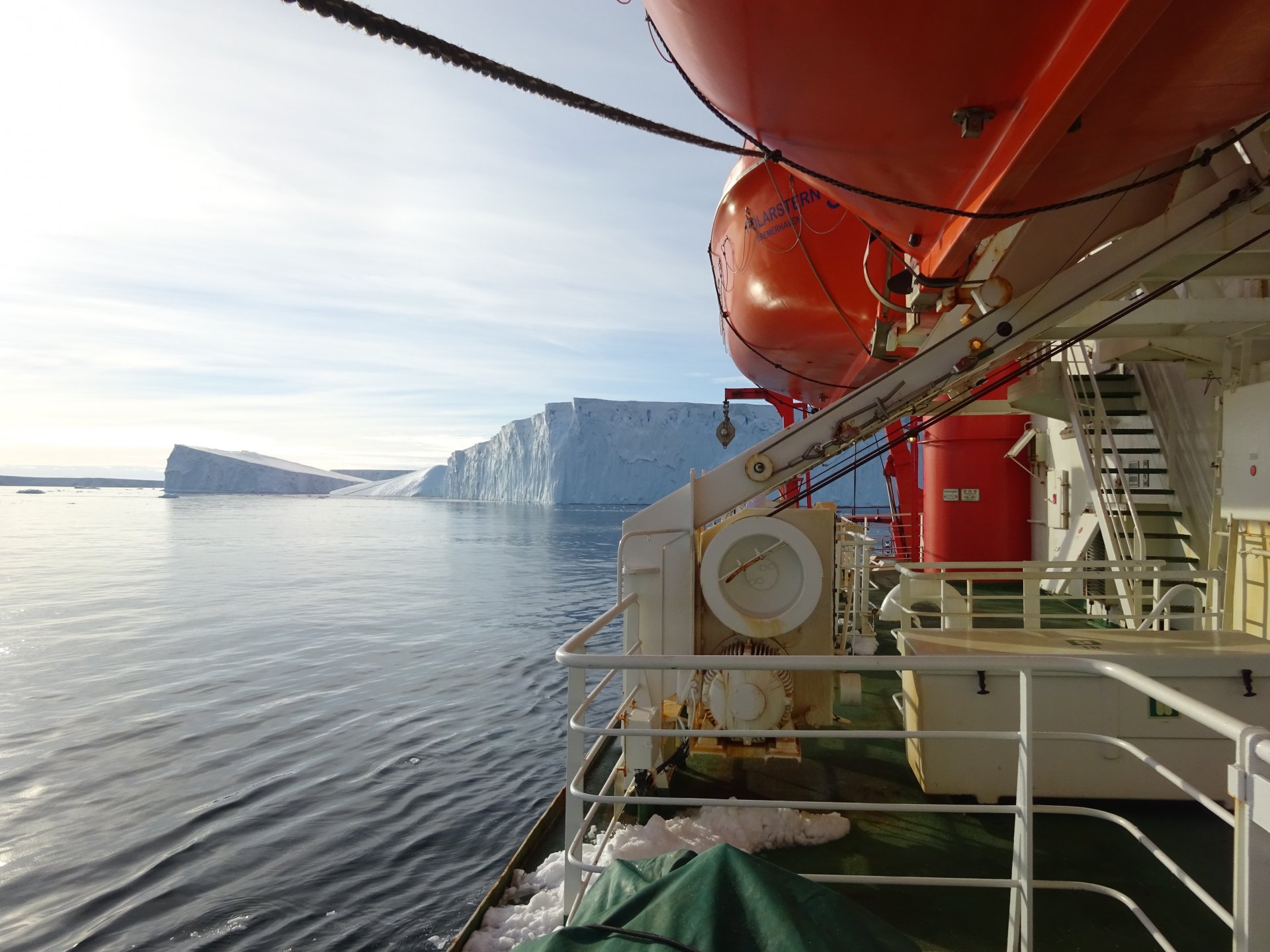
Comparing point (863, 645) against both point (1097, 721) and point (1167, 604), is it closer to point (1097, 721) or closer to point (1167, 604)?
point (1167, 604)

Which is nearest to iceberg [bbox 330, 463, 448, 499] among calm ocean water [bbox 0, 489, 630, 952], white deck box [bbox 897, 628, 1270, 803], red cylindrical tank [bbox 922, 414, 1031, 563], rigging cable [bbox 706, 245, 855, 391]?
calm ocean water [bbox 0, 489, 630, 952]

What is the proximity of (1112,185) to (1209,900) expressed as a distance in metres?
2.36

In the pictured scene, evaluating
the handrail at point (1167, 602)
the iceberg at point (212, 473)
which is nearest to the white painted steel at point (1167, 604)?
the handrail at point (1167, 602)

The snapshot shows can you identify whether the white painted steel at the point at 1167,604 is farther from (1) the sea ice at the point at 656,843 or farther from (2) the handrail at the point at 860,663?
(2) the handrail at the point at 860,663

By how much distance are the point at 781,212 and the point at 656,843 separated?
4.86 meters

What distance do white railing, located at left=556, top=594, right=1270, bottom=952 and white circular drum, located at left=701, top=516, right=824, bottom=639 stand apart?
122cm

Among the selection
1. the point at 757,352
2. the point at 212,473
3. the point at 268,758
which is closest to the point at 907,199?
the point at 757,352

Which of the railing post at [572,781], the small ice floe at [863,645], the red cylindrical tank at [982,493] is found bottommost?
the small ice floe at [863,645]

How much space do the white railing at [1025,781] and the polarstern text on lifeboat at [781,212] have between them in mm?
4421

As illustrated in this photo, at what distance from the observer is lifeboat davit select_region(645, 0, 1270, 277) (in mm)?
1565

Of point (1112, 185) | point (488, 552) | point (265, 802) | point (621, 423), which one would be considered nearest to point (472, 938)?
point (1112, 185)

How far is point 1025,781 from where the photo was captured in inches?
69.2

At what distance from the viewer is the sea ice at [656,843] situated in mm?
2705

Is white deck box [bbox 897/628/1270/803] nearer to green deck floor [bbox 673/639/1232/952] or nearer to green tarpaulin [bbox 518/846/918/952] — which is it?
green deck floor [bbox 673/639/1232/952]
